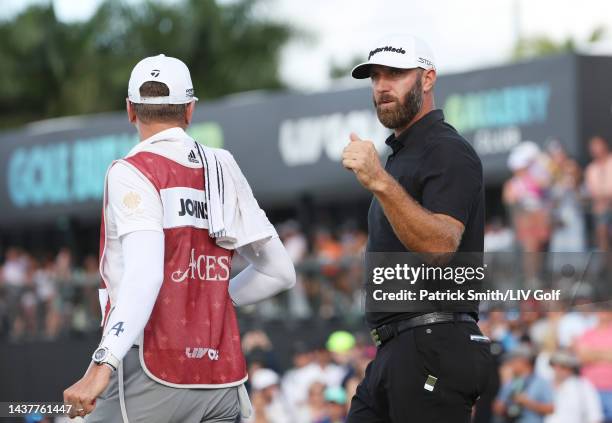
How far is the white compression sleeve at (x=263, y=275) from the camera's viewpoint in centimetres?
524

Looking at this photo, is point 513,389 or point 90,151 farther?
point 90,151

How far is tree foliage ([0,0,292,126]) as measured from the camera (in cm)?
3706

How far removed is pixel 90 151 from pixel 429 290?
58.3 feet

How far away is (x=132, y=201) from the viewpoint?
4680 mm

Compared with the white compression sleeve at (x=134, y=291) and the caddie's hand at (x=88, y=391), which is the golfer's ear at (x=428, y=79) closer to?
the white compression sleeve at (x=134, y=291)

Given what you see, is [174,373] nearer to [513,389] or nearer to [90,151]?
[513,389]

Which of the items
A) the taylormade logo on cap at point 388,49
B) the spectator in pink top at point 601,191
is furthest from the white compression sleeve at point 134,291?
the spectator in pink top at point 601,191

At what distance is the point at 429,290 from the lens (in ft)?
17.0

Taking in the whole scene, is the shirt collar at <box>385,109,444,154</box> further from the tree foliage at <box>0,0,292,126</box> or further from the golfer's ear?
the tree foliage at <box>0,0,292,126</box>

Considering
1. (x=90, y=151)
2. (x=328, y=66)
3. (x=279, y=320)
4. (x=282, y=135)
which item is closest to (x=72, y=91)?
(x=328, y=66)

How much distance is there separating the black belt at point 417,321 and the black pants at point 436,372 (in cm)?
2

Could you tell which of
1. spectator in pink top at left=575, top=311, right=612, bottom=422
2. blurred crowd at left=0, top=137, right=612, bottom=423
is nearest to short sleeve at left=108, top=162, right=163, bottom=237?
blurred crowd at left=0, top=137, right=612, bottom=423

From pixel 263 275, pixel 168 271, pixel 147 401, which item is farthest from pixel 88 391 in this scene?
pixel 263 275

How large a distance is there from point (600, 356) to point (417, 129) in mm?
6012
